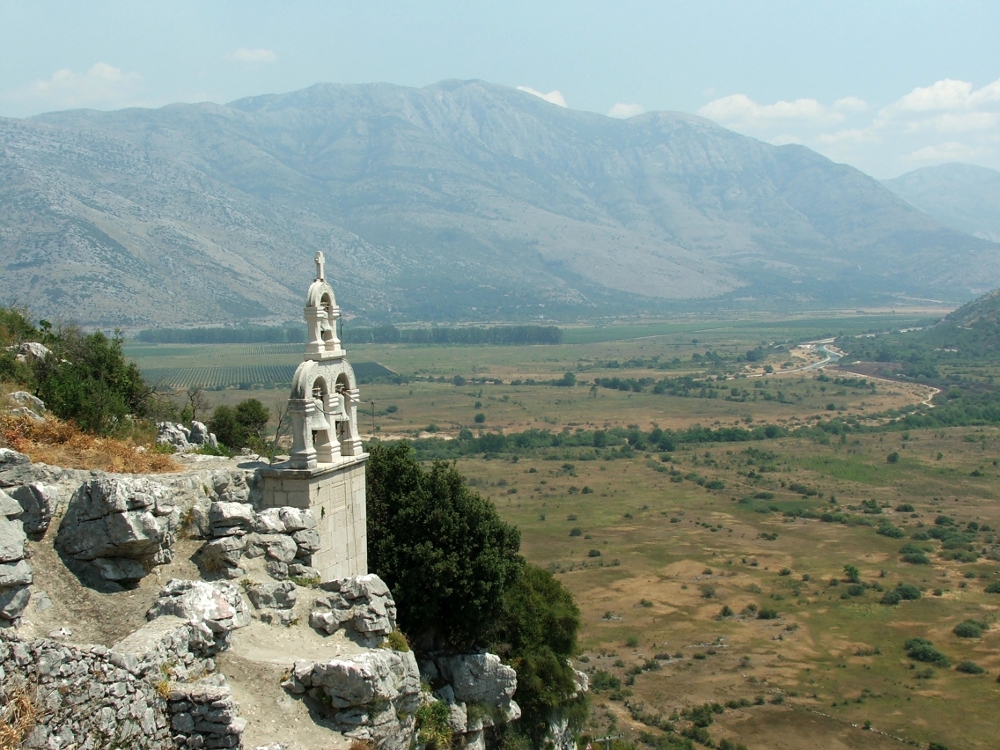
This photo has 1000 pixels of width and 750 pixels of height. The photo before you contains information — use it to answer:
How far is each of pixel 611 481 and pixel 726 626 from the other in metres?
43.1

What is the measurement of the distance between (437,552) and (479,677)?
2.82 meters

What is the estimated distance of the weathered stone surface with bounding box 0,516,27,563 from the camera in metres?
13.6

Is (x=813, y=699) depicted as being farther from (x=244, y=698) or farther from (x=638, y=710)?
(x=244, y=698)

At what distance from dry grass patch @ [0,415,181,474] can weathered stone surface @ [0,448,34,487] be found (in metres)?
1.46

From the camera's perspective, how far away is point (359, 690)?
50.0ft

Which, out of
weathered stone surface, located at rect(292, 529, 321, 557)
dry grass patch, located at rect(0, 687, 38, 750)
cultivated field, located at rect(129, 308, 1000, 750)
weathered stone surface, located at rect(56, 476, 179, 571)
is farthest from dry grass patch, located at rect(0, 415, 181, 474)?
cultivated field, located at rect(129, 308, 1000, 750)

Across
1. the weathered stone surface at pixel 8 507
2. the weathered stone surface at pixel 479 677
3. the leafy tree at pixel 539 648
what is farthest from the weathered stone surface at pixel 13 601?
the leafy tree at pixel 539 648

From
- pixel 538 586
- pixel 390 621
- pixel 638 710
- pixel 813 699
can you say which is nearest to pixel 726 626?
pixel 813 699

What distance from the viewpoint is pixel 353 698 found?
49.9ft

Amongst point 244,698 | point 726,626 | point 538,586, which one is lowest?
point 726,626

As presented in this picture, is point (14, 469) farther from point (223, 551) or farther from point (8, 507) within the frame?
point (223, 551)

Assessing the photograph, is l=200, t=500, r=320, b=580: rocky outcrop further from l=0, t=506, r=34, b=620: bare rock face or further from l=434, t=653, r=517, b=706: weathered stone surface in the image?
l=434, t=653, r=517, b=706: weathered stone surface

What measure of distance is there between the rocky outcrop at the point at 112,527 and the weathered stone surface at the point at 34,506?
1.02ft

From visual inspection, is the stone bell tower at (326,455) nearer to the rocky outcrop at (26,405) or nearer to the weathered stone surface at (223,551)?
the weathered stone surface at (223,551)
